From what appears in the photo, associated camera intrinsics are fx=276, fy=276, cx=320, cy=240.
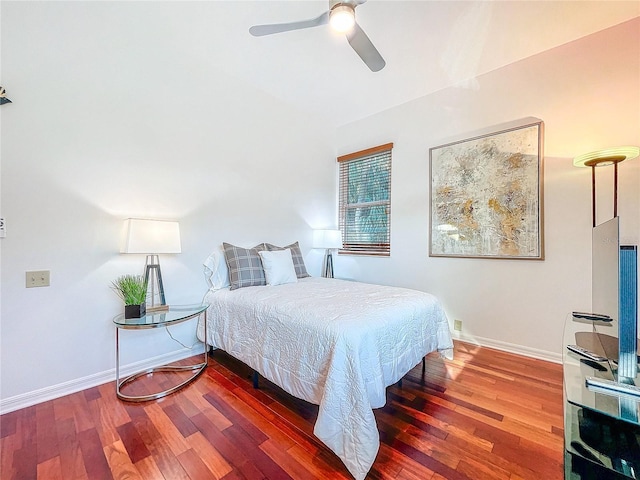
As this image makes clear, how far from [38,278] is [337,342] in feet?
6.96

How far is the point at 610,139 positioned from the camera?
226cm

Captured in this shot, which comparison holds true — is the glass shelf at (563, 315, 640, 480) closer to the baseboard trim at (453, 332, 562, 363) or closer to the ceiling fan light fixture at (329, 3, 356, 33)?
the baseboard trim at (453, 332, 562, 363)

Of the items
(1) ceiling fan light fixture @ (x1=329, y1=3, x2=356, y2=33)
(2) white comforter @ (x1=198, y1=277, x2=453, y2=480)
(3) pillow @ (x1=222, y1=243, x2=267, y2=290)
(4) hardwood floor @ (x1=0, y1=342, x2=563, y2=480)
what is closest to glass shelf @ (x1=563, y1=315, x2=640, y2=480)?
(4) hardwood floor @ (x1=0, y1=342, x2=563, y2=480)

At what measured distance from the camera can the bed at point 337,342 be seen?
4.46 feet

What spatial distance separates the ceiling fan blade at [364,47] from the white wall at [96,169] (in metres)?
1.39

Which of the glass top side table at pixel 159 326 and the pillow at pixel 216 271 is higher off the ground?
the pillow at pixel 216 271

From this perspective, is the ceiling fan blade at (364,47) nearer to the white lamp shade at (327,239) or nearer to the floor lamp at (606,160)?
the floor lamp at (606,160)

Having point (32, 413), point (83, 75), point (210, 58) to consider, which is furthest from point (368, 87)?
point (32, 413)

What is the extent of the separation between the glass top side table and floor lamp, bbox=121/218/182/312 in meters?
0.17

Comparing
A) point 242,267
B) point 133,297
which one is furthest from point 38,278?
point 242,267

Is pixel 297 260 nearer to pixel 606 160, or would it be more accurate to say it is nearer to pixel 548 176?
pixel 548 176

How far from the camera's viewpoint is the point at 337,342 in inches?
56.6

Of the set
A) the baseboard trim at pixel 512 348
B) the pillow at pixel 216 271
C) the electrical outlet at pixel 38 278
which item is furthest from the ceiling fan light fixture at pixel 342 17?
the baseboard trim at pixel 512 348

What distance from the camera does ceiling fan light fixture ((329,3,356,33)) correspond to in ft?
5.40
